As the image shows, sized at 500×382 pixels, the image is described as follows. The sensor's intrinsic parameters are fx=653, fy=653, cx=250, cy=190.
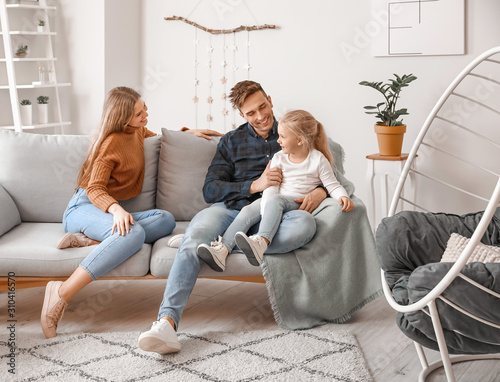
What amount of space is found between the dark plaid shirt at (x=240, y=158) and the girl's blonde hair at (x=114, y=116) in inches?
17.5

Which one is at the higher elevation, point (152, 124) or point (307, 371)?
point (152, 124)

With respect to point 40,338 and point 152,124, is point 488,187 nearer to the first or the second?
point 152,124

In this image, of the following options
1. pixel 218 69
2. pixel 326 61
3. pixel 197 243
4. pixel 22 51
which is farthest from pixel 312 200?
pixel 22 51

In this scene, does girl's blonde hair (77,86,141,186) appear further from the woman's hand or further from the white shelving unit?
the white shelving unit

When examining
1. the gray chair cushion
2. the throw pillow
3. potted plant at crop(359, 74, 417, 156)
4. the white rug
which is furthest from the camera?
potted plant at crop(359, 74, 417, 156)

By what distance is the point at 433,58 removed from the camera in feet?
12.5

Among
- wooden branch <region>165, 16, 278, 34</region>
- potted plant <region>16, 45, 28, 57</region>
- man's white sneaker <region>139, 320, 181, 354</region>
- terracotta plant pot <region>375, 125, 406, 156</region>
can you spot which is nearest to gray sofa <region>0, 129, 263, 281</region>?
man's white sneaker <region>139, 320, 181, 354</region>

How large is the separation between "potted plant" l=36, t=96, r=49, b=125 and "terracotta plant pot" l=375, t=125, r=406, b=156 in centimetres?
225

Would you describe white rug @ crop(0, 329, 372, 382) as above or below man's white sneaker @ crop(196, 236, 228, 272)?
below

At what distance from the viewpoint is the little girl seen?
2.65 m

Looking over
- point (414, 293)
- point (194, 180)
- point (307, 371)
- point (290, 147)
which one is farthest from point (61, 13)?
→ point (414, 293)

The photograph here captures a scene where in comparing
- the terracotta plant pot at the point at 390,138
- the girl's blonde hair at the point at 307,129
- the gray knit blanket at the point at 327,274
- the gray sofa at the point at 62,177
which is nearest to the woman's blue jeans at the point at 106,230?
the gray sofa at the point at 62,177

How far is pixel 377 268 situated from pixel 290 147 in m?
0.62

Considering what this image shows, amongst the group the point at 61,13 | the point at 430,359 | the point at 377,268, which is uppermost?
the point at 61,13
